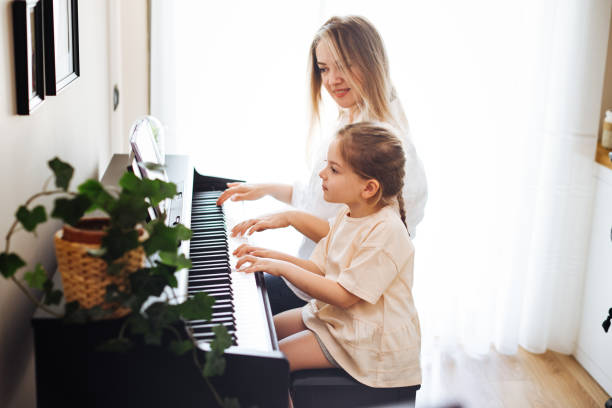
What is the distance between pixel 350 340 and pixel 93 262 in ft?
2.74

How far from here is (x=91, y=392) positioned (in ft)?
3.54

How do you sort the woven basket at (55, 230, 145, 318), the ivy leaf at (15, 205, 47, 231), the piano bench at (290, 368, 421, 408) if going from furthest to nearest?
the piano bench at (290, 368, 421, 408) → the woven basket at (55, 230, 145, 318) → the ivy leaf at (15, 205, 47, 231)

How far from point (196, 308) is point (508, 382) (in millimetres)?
2101

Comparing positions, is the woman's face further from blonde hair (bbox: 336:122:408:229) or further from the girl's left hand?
the girl's left hand

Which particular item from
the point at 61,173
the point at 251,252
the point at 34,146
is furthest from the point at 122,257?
the point at 251,252

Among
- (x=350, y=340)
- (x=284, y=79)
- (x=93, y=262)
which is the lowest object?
(x=350, y=340)

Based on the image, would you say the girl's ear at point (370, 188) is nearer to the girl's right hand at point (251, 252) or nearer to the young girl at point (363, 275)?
the young girl at point (363, 275)

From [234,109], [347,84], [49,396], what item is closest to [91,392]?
[49,396]

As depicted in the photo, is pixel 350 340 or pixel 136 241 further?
pixel 350 340

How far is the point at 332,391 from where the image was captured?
1599 mm

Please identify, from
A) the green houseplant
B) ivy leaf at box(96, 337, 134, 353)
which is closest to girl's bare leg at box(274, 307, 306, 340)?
the green houseplant

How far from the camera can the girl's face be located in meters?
1.68

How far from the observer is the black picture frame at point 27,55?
43.4 inches

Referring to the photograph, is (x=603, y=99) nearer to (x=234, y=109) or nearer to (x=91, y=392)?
(x=234, y=109)
